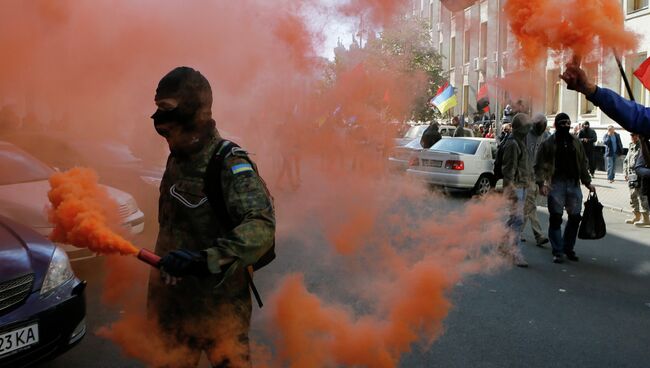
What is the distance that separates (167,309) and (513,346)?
2873 mm

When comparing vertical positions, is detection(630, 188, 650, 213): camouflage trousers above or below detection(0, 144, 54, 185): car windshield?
below

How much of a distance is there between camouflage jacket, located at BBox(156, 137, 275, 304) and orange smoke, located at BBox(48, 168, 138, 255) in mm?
223

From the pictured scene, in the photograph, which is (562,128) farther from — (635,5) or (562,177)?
(635,5)

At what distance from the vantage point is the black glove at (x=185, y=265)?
2008 mm

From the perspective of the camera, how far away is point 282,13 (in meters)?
4.58

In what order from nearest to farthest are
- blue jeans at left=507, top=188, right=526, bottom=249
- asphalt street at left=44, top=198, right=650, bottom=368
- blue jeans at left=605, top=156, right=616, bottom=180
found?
asphalt street at left=44, top=198, right=650, bottom=368 < blue jeans at left=507, top=188, right=526, bottom=249 < blue jeans at left=605, top=156, right=616, bottom=180

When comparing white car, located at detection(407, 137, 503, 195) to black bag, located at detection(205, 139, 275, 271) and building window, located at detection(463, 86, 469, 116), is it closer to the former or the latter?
building window, located at detection(463, 86, 469, 116)

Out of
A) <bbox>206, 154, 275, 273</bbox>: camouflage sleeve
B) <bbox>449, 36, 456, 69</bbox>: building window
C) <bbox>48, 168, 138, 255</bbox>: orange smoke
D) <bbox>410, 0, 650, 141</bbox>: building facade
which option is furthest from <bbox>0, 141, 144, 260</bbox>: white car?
<bbox>449, 36, 456, 69</bbox>: building window

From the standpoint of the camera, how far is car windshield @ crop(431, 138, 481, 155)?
43.2 ft

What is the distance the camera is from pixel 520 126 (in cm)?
753

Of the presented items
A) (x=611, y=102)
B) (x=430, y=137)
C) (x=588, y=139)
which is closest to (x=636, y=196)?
(x=430, y=137)

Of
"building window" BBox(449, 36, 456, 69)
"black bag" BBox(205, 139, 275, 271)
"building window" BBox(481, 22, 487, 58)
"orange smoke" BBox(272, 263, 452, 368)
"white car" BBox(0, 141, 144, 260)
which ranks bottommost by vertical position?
"orange smoke" BBox(272, 263, 452, 368)

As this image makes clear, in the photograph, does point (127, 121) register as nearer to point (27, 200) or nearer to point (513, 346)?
point (27, 200)

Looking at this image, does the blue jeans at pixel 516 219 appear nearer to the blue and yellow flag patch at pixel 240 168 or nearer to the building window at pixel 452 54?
the building window at pixel 452 54
